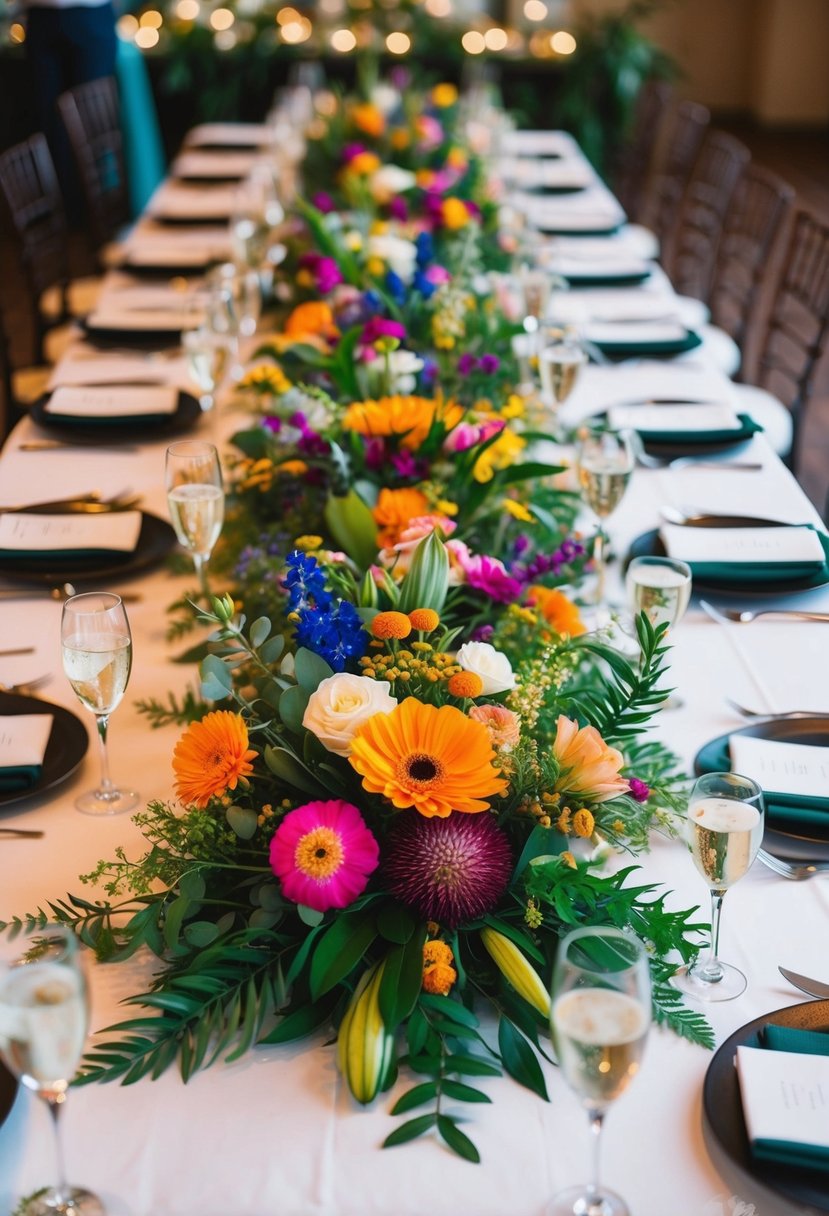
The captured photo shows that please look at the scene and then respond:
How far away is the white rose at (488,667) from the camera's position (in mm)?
1273

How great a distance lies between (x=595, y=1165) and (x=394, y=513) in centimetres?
97

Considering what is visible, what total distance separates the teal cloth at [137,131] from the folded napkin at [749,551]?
15.4 feet

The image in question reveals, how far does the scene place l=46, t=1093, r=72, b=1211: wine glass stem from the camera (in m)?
0.93

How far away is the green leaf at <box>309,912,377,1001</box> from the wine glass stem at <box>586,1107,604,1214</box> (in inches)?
9.8

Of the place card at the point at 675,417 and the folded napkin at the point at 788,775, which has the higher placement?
the folded napkin at the point at 788,775

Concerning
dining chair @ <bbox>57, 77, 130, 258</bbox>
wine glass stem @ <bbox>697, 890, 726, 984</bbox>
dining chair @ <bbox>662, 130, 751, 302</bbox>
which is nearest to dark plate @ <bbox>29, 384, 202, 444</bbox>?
wine glass stem @ <bbox>697, 890, 726, 984</bbox>

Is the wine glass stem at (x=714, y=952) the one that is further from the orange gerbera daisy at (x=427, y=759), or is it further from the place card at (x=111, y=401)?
the place card at (x=111, y=401)

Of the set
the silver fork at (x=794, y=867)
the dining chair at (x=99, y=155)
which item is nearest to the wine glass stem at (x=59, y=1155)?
the silver fork at (x=794, y=867)

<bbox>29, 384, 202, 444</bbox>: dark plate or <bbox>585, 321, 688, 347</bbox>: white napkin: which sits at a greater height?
<bbox>29, 384, 202, 444</bbox>: dark plate

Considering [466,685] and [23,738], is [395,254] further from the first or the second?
[466,685]

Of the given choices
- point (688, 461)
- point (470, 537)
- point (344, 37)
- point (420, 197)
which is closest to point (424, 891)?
point (470, 537)

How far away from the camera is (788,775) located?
Result: 1.50 metres

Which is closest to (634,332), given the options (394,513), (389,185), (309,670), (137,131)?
(389,185)

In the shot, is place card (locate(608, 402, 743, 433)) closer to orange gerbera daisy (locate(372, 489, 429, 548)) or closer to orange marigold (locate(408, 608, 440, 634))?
orange gerbera daisy (locate(372, 489, 429, 548))
